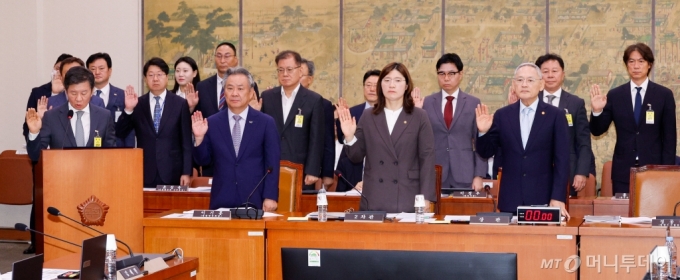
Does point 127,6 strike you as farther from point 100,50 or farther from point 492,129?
point 492,129

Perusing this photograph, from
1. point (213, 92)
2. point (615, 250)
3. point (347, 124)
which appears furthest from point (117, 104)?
point (615, 250)

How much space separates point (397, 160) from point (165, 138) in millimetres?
2525

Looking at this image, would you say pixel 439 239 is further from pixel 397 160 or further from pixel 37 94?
pixel 37 94

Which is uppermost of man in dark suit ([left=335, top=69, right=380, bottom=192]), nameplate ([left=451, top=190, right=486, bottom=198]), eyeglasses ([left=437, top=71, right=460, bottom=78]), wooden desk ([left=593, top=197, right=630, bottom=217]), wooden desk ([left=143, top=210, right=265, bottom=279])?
eyeglasses ([left=437, top=71, right=460, bottom=78])

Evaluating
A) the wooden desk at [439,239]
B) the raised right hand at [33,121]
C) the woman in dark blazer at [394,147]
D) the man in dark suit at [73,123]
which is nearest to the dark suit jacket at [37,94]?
the man in dark suit at [73,123]

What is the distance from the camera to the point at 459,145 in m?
6.38

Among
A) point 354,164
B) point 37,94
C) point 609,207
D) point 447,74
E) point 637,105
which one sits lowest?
point 609,207

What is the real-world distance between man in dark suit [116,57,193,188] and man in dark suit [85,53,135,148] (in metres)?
0.33

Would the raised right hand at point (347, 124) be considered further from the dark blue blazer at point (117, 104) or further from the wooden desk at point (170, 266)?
the dark blue blazer at point (117, 104)

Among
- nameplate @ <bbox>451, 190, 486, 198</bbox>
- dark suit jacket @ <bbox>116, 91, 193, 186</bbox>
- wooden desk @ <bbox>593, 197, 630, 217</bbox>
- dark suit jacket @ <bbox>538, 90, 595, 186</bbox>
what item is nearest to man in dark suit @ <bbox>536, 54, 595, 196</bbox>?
dark suit jacket @ <bbox>538, 90, 595, 186</bbox>

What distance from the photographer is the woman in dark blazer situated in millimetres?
4641

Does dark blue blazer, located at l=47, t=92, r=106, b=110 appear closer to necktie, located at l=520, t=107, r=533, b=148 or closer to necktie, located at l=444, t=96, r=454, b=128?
necktie, located at l=444, t=96, r=454, b=128

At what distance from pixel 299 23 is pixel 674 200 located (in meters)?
4.90

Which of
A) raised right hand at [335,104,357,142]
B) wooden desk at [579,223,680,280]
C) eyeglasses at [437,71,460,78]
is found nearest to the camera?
wooden desk at [579,223,680,280]
